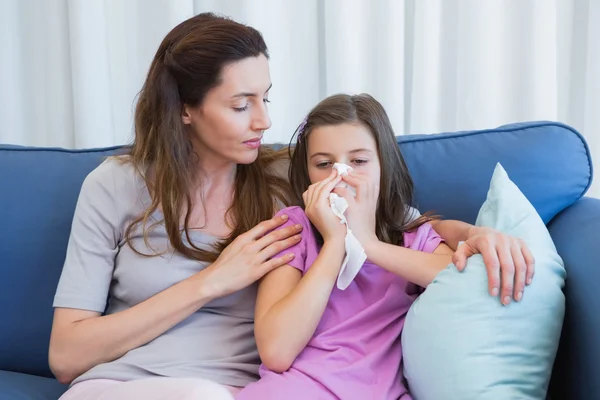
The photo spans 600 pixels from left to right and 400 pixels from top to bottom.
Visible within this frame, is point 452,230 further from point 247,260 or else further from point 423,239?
point 247,260

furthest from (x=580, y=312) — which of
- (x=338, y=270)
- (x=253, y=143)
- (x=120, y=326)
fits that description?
(x=120, y=326)

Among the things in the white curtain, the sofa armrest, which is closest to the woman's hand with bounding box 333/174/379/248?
the sofa armrest

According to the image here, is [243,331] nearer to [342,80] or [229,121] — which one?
[229,121]

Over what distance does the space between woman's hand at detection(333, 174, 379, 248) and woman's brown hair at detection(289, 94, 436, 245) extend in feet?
0.33

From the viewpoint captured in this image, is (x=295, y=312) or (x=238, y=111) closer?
(x=295, y=312)

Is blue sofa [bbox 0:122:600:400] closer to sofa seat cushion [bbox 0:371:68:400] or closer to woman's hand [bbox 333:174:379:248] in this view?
sofa seat cushion [bbox 0:371:68:400]

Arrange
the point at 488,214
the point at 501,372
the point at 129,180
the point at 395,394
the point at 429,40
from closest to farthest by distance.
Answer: the point at 501,372 → the point at 395,394 → the point at 488,214 → the point at 129,180 → the point at 429,40

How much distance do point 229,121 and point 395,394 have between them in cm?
60

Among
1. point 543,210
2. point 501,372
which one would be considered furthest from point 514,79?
point 501,372

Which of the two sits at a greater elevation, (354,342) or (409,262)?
(409,262)

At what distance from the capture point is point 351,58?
6.73ft

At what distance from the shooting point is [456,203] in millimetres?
1610

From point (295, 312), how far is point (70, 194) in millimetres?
668

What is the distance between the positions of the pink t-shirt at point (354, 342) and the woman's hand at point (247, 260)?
30mm
